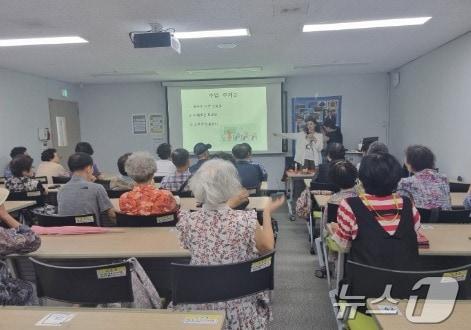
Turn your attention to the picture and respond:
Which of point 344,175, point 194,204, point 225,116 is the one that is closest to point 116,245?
point 194,204

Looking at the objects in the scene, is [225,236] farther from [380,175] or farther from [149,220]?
[149,220]

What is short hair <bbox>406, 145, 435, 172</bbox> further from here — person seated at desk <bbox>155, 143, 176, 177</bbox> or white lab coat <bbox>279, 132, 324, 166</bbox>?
white lab coat <bbox>279, 132, 324, 166</bbox>

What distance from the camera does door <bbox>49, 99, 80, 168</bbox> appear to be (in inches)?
287

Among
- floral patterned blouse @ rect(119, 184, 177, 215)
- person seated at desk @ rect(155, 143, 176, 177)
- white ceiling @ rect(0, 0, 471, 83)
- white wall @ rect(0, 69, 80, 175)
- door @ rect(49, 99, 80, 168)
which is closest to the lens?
floral patterned blouse @ rect(119, 184, 177, 215)

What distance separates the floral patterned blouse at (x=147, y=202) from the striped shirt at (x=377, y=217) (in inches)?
48.7

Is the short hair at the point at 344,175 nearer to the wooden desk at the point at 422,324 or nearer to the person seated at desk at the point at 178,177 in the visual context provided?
the person seated at desk at the point at 178,177

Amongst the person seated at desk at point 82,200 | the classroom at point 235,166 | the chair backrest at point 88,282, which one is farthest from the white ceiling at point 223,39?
the chair backrest at point 88,282

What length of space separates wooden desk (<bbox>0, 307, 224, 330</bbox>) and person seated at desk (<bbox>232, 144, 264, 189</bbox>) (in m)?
2.89

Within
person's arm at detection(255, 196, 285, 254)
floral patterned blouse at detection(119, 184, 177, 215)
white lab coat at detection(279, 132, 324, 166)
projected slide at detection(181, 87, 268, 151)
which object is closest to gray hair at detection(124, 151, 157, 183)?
floral patterned blouse at detection(119, 184, 177, 215)

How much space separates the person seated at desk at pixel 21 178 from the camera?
156 inches

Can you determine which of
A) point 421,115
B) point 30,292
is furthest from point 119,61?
point 421,115

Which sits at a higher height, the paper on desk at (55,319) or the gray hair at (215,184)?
the gray hair at (215,184)

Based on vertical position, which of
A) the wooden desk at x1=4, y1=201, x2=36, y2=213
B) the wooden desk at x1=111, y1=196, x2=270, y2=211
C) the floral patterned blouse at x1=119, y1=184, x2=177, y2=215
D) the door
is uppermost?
the door

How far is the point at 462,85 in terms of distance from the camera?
4.53m
